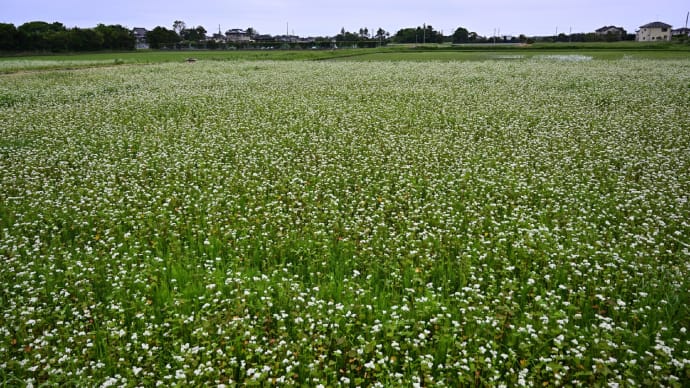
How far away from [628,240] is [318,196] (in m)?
5.32

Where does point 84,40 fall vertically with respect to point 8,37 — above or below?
above

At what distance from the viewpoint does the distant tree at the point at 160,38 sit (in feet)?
369

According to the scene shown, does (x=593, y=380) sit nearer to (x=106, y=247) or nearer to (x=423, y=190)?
(x=423, y=190)

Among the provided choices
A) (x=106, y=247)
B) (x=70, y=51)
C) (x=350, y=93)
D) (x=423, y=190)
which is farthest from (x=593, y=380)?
(x=70, y=51)

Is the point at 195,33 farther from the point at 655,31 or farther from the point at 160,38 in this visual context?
the point at 655,31

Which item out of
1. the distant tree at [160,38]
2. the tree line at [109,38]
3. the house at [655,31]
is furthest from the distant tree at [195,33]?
the house at [655,31]

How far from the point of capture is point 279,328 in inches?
183

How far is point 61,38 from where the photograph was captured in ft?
270

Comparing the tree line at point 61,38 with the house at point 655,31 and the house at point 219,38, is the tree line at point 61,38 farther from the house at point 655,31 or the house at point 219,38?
the house at point 655,31

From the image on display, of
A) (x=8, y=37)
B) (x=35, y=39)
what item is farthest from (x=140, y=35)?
(x=8, y=37)

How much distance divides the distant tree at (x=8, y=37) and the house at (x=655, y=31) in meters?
168

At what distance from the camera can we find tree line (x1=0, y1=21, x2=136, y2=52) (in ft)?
251

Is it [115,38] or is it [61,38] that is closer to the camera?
[61,38]

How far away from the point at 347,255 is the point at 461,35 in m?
150
